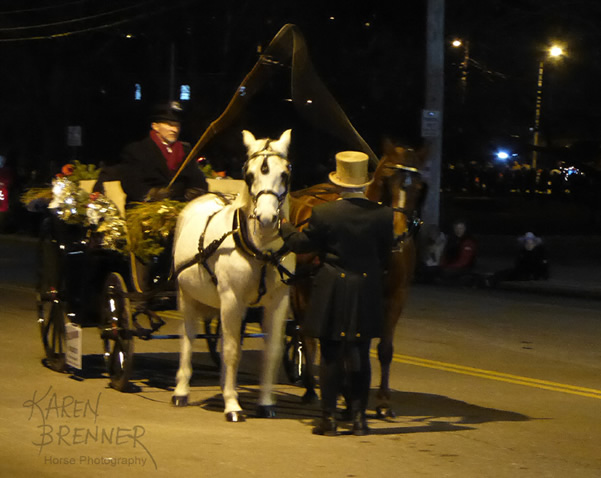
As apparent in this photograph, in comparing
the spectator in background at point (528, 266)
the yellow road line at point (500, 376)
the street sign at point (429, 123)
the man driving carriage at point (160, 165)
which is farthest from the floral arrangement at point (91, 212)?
the spectator in background at point (528, 266)

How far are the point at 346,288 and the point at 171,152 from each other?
3.35 meters

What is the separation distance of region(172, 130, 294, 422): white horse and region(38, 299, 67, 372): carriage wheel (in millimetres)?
2035

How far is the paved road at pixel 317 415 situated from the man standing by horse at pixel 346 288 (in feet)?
1.39

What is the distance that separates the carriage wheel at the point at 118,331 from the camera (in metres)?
10.6

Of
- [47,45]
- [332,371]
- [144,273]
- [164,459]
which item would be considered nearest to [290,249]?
[332,371]

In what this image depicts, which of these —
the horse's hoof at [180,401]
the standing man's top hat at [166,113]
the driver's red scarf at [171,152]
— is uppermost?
the standing man's top hat at [166,113]

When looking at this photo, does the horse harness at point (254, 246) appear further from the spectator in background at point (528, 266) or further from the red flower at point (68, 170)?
the spectator in background at point (528, 266)

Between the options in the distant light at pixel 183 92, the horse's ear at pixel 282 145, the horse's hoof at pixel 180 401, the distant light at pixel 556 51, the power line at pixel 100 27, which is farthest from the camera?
the distant light at pixel 183 92

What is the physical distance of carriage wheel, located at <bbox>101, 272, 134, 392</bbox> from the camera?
10.6 meters

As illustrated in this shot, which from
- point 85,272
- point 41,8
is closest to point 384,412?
point 85,272

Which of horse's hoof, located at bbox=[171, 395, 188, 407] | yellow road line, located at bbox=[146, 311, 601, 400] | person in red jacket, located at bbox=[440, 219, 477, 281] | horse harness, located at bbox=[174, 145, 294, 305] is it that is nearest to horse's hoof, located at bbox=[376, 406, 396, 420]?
horse harness, located at bbox=[174, 145, 294, 305]

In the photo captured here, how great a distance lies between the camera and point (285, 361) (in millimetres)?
11453

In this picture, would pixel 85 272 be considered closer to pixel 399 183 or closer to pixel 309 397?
pixel 309 397

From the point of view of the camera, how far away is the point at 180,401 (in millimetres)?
10039
